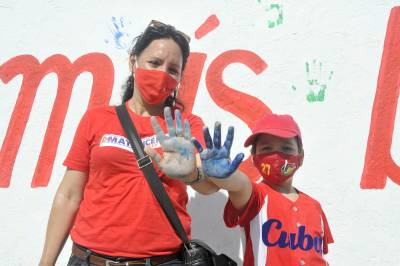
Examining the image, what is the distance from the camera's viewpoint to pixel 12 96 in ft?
8.09

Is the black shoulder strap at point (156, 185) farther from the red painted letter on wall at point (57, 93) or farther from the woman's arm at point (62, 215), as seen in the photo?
the red painted letter on wall at point (57, 93)

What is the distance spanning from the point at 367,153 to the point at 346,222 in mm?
385

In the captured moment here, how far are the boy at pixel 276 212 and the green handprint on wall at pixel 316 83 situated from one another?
557 mm

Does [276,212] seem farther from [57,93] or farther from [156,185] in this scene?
[57,93]

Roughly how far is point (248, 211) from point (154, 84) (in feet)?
2.03

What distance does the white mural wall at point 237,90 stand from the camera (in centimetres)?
206

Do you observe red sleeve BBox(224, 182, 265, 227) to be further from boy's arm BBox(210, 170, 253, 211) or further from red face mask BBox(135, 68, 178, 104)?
red face mask BBox(135, 68, 178, 104)

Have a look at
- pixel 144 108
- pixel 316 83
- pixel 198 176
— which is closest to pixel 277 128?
pixel 198 176

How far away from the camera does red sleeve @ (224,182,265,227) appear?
148 cm

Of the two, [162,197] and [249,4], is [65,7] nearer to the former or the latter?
[249,4]

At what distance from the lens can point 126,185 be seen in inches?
55.1

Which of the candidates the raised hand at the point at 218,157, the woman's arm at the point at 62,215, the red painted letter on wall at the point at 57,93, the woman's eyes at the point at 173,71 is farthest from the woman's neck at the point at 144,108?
the red painted letter on wall at the point at 57,93

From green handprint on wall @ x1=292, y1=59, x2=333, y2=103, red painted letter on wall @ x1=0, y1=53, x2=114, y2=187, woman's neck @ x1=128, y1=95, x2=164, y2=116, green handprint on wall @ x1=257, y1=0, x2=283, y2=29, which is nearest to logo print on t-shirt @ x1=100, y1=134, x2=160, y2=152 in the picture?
woman's neck @ x1=128, y1=95, x2=164, y2=116

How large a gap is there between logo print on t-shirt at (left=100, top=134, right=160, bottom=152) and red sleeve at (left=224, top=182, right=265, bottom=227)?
0.39m
